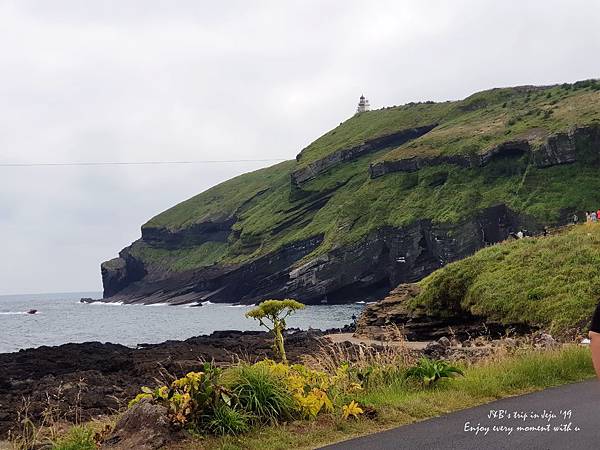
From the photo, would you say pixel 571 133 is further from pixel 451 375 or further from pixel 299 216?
pixel 451 375

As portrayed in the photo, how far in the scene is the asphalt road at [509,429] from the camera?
752 centimetres

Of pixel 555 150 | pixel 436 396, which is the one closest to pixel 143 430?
pixel 436 396

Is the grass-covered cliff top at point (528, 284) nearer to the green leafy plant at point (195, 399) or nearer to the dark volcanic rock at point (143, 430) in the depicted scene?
the green leafy plant at point (195, 399)

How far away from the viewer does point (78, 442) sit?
820 cm

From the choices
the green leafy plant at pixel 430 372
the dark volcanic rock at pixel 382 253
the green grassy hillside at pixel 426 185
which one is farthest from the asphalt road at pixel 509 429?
the green grassy hillside at pixel 426 185

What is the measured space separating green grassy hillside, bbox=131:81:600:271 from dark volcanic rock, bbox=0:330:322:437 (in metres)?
71.1

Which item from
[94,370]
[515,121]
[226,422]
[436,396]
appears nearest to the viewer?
[226,422]

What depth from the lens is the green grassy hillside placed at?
10025 cm

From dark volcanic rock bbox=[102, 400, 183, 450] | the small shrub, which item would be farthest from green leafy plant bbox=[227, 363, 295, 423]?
the small shrub

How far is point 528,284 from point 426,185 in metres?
95.5

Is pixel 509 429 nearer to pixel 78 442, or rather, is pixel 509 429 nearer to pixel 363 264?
pixel 78 442

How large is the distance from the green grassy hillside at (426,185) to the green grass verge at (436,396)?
3324 inches

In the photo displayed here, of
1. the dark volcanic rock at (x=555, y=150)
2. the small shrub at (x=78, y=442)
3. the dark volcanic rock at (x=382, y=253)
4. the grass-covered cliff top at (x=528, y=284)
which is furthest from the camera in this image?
the dark volcanic rock at (x=382, y=253)

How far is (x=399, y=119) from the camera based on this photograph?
565 feet
